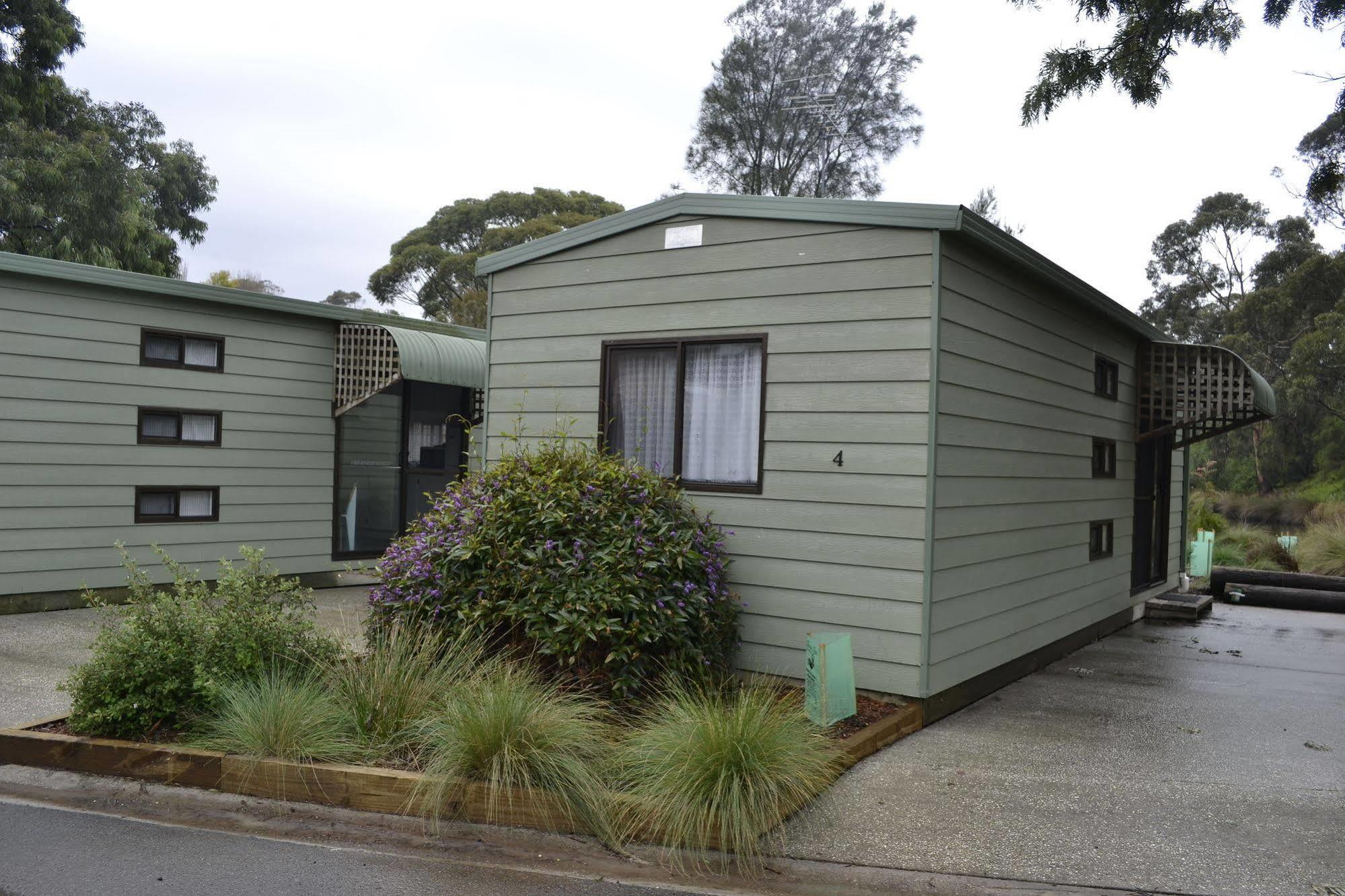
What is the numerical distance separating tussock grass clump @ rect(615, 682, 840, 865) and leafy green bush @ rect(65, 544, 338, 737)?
2.10 meters

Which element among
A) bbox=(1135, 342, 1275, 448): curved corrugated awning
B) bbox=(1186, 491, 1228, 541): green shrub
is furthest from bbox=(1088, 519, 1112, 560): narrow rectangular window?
bbox=(1186, 491, 1228, 541): green shrub

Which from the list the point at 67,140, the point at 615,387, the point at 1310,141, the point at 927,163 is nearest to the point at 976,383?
the point at 615,387

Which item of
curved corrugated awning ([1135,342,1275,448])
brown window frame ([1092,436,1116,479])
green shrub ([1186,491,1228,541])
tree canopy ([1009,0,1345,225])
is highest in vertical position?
tree canopy ([1009,0,1345,225])

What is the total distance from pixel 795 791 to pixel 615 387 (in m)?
3.47

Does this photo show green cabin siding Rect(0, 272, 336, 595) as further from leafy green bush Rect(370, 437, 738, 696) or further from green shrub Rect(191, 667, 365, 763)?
leafy green bush Rect(370, 437, 738, 696)

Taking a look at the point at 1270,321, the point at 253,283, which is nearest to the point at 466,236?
the point at 253,283

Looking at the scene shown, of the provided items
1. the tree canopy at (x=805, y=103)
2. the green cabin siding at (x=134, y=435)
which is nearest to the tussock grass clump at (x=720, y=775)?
the green cabin siding at (x=134, y=435)

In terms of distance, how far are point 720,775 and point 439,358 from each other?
8021mm

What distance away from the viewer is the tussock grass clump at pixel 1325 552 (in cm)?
1428

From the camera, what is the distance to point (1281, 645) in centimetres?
962

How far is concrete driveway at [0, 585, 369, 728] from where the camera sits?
6.03m

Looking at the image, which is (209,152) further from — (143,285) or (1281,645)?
(1281,645)

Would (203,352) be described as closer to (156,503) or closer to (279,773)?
(156,503)

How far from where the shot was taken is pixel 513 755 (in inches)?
174
